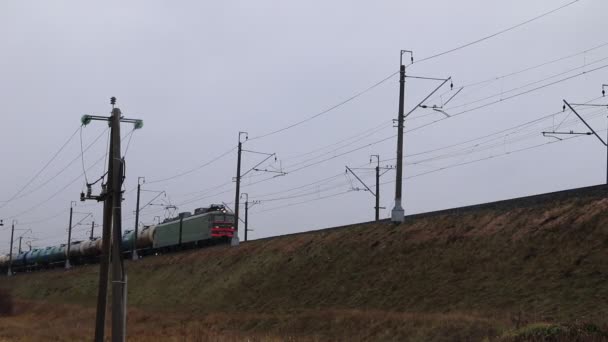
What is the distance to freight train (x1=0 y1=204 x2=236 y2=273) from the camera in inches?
2290

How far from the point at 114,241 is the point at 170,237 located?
44.5 m

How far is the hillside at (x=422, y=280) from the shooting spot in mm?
21125

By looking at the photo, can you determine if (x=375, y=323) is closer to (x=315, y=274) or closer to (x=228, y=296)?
(x=315, y=274)

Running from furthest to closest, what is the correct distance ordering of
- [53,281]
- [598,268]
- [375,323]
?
1. [53,281]
2. [375,323]
3. [598,268]

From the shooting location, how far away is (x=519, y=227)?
26.8 meters

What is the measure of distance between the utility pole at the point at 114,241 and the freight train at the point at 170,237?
32592mm

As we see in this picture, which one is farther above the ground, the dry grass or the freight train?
the freight train

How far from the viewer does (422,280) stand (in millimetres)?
27453

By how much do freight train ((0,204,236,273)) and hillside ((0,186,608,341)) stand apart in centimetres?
1212

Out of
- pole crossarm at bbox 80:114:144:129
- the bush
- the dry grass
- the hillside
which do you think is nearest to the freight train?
the bush

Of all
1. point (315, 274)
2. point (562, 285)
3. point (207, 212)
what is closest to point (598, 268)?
point (562, 285)

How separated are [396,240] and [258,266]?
1230 cm

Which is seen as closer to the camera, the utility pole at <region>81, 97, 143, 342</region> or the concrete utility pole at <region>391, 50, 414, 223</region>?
the utility pole at <region>81, 97, 143, 342</region>

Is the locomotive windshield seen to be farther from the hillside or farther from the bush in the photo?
the bush
